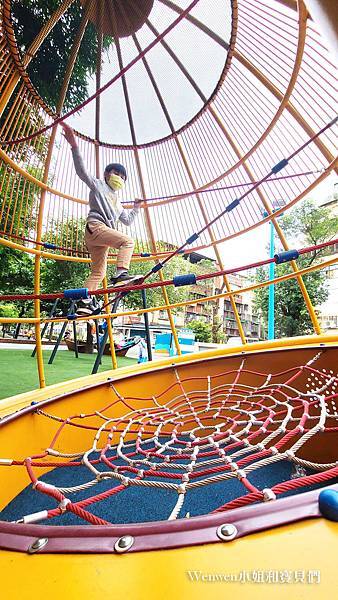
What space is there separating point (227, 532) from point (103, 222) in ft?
9.03

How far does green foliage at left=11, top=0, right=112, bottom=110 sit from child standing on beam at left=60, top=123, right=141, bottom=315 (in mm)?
4404

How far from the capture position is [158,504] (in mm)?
1887

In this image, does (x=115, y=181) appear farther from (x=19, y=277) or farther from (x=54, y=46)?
(x=19, y=277)

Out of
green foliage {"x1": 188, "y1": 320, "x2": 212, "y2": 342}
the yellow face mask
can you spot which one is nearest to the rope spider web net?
the yellow face mask

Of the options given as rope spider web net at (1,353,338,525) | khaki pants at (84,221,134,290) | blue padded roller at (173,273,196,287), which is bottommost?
rope spider web net at (1,353,338,525)

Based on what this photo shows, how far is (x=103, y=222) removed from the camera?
2.97 meters

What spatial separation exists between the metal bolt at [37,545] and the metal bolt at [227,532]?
0.35m

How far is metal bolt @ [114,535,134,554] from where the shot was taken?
0.59 meters

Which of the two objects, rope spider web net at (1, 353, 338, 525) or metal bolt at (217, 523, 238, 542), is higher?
metal bolt at (217, 523, 238, 542)

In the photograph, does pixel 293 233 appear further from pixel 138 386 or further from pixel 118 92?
pixel 138 386

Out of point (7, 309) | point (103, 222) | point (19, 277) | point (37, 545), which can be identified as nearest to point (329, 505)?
point (37, 545)

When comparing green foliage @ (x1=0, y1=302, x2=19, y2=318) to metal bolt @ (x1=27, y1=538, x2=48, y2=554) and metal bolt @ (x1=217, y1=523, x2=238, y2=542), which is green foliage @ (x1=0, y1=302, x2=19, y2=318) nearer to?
metal bolt @ (x1=27, y1=538, x2=48, y2=554)

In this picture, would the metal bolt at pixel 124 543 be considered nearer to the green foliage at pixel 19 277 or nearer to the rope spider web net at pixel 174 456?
the rope spider web net at pixel 174 456

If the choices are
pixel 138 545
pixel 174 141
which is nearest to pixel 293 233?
pixel 174 141
